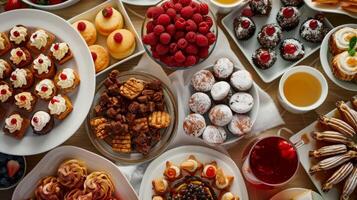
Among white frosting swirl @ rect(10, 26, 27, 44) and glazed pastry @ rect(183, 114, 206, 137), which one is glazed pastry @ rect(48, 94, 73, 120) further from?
glazed pastry @ rect(183, 114, 206, 137)

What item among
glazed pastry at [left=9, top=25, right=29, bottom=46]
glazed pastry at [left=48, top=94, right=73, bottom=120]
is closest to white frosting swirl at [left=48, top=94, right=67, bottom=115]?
glazed pastry at [left=48, top=94, right=73, bottom=120]

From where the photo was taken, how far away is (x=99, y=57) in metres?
1.78

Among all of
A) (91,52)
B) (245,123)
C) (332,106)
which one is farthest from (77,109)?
(332,106)

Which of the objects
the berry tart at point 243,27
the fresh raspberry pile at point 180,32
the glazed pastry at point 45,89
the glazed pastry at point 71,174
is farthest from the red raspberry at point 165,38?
the glazed pastry at point 71,174

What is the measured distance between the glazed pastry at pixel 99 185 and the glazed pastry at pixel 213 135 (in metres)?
0.34

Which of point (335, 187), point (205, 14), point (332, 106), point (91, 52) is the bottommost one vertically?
point (335, 187)

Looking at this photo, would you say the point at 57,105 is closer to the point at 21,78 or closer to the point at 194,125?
the point at 21,78

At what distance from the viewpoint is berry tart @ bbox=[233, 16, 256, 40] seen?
5.77ft

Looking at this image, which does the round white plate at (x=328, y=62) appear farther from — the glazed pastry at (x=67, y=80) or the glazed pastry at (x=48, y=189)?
the glazed pastry at (x=48, y=189)

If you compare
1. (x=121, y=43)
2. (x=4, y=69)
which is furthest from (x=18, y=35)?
(x=121, y=43)

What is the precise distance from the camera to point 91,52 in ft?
5.81

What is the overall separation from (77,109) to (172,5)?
44 centimetres

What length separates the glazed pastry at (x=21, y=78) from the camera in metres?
1.67

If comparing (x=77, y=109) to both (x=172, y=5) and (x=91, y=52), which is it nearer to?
(x=91, y=52)
